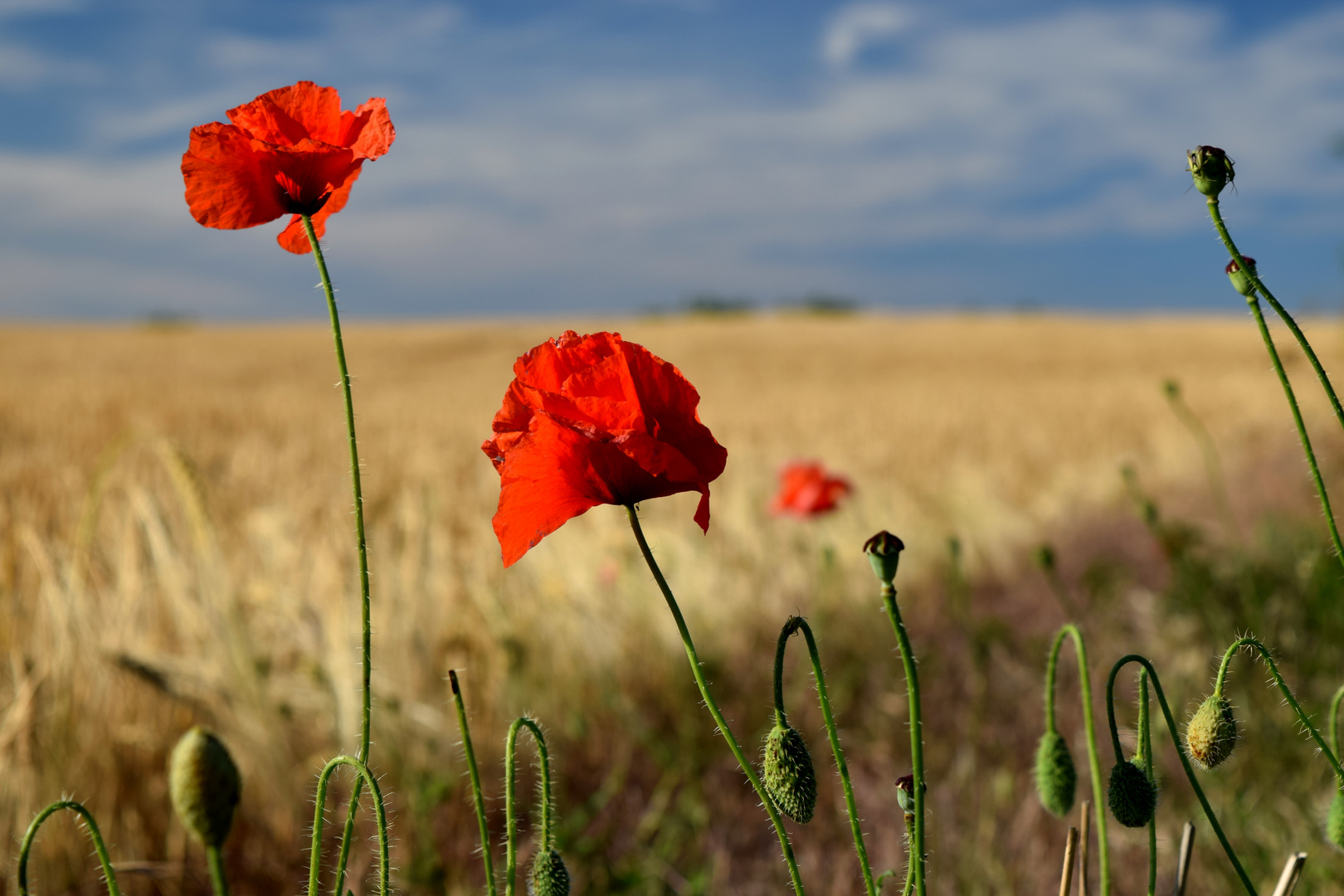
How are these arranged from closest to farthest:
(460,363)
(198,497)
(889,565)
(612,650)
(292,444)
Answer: (889,565) < (198,497) < (612,650) < (292,444) < (460,363)

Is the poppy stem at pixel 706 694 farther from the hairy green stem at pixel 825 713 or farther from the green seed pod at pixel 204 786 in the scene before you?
the green seed pod at pixel 204 786

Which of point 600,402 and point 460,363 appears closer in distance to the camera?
point 600,402

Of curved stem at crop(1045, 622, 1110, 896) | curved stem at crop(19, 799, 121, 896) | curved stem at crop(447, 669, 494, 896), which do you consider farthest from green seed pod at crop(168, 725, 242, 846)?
curved stem at crop(1045, 622, 1110, 896)

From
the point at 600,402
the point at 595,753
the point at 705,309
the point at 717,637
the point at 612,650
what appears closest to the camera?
the point at 600,402

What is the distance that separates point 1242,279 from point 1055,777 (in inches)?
17.1

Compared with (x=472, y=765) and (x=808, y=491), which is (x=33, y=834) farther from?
(x=808, y=491)

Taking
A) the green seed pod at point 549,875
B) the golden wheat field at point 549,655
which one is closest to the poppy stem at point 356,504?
the green seed pod at point 549,875

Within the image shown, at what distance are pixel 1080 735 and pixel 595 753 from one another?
1.09 metres

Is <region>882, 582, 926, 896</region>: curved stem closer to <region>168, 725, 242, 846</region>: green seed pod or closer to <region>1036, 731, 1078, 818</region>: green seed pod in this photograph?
<region>1036, 731, 1078, 818</region>: green seed pod

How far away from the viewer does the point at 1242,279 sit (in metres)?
0.76

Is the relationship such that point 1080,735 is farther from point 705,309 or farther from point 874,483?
point 705,309

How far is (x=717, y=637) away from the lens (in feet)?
Result: 9.28

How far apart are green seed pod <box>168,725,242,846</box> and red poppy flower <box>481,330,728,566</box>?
0.28 metres

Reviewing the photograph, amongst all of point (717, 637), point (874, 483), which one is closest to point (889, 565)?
point (717, 637)
